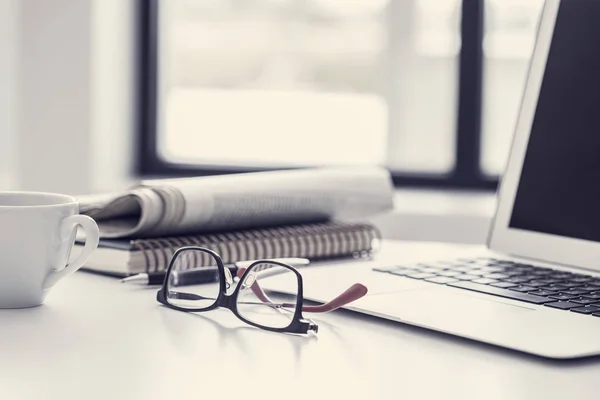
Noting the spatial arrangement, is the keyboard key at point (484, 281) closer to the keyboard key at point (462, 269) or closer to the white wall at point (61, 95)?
the keyboard key at point (462, 269)

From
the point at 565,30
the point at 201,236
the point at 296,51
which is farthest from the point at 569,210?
the point at 296,51

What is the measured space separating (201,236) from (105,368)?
1.20 ft

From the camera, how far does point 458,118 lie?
2006 mm

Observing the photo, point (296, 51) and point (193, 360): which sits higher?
point (296, 51)

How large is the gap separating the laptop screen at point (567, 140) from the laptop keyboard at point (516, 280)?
0.25 ft

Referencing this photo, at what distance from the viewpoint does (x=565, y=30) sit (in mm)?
974

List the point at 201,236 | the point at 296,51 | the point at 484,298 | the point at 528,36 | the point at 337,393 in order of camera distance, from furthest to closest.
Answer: the point at 296,51 < the point at 528,36 < the point at 201,236 < the point at 484,298 < the point at 337,393

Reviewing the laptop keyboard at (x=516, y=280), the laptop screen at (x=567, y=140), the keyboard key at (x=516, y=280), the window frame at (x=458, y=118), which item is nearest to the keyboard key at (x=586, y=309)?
the laptop keyboard at (x=516, y=280)

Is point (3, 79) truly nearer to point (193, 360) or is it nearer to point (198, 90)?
point (198, 90)

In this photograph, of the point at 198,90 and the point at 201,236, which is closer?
the point at 201,236

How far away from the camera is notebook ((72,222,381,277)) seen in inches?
34.4

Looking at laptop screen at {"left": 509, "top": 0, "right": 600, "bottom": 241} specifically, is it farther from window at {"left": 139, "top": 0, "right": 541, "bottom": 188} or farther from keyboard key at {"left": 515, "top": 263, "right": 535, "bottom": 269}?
window at {"left": 139, "top": 0, "right": 541, "bottom": 188}

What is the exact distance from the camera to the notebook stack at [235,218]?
35.0 inches

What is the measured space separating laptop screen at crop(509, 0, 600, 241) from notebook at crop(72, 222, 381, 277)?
18 cm
